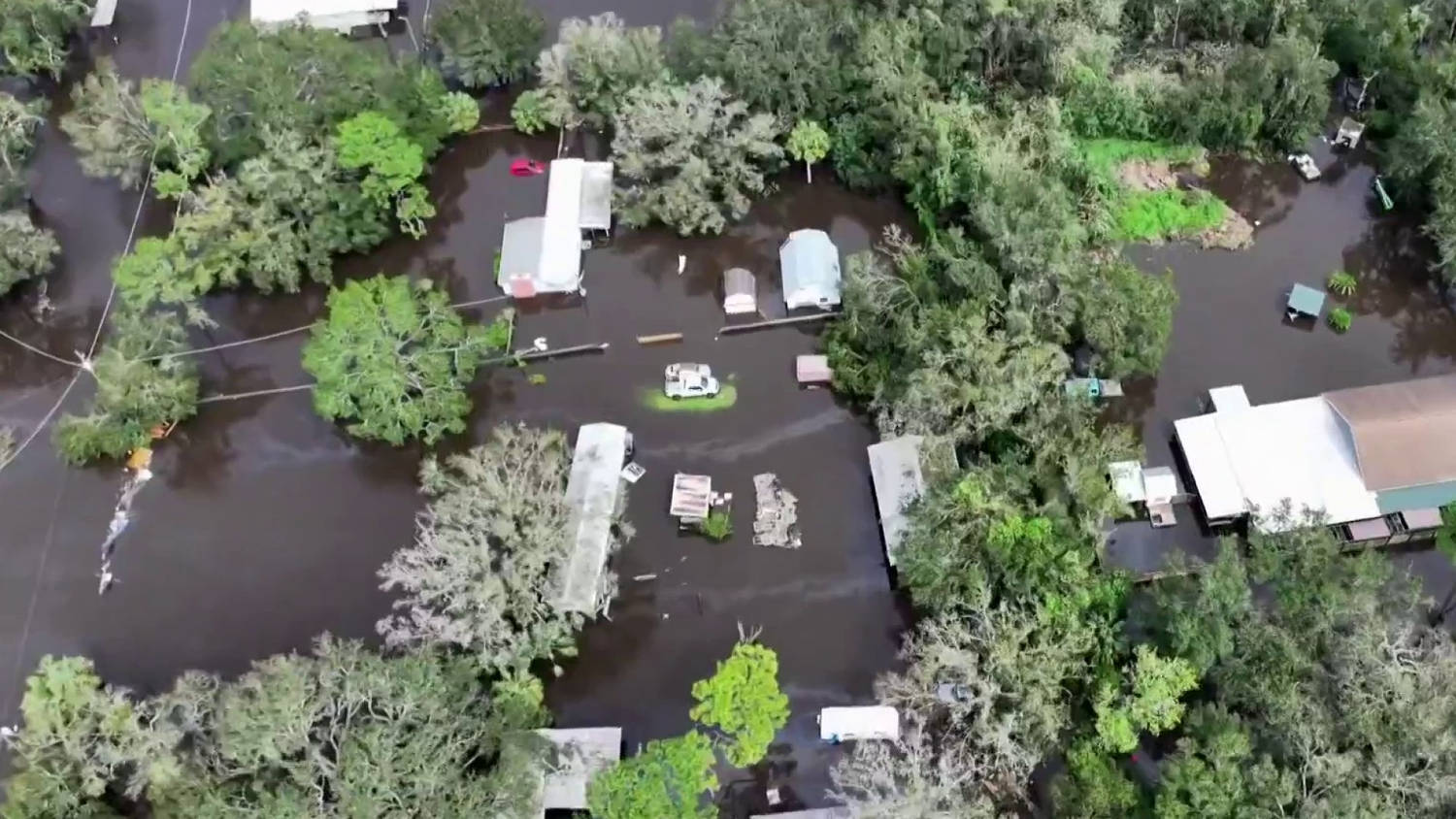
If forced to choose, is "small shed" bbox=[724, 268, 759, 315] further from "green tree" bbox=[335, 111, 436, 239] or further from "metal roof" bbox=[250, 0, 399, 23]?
"metal roof" bbox=[250, 0, 399, 23]

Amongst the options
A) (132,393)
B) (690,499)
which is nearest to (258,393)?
(132,393)

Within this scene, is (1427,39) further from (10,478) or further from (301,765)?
(10,478)

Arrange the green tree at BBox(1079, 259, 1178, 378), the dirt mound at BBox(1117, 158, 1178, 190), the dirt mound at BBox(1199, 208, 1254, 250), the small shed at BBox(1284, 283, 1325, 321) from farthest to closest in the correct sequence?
the dirt mound at BBox(1117, 158, 1178, 190) → the dirt mound at BBox(1199, 208, 1254, 250) → the small shed at BBox(1284, 283, 1325, 321) → the green tree at BBox(1079, 259, 1178, 378)

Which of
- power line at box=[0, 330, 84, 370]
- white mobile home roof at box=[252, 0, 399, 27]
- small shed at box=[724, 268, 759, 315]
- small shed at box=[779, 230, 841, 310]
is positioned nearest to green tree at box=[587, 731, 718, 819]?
small shed at box=[724, 268, 759, 315]

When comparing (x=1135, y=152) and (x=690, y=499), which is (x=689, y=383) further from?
(x=1135, y=152)

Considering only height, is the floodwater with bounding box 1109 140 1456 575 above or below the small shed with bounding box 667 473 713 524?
above
